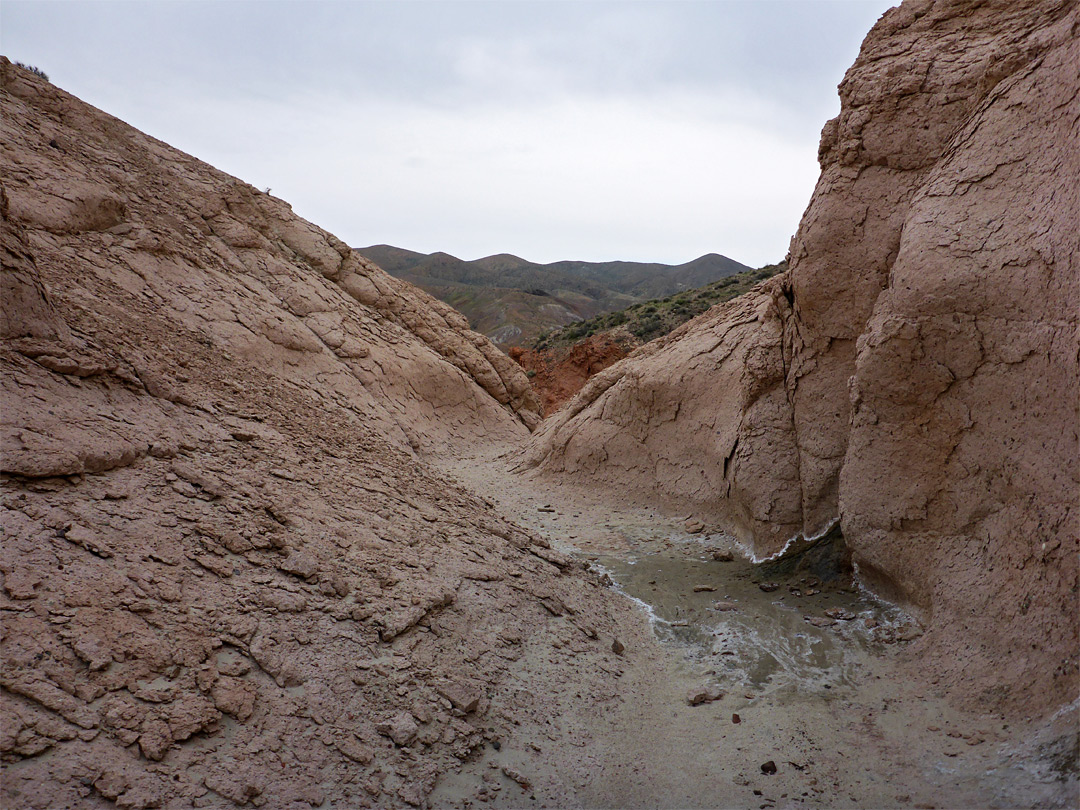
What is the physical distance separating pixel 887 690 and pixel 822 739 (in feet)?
2.03

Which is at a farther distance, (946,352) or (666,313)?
(666,313)

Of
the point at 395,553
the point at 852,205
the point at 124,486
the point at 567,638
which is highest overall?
the point at 852,205

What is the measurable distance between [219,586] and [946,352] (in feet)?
14.0

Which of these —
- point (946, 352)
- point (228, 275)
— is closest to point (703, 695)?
point (946, 352)

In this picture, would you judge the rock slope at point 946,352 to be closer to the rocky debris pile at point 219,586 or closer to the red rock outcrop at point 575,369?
the rocky debris pile at point 219,586

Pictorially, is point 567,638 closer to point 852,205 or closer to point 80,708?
point 80,708

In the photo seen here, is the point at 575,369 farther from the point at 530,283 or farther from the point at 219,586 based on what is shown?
the point at 530,283

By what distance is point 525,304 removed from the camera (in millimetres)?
46656

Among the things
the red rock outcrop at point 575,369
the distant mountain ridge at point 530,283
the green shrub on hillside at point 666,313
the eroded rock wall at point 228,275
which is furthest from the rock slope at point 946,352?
the distant mountain ridge at point 530,283

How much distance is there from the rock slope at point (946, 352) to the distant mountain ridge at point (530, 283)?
3310 centimetres

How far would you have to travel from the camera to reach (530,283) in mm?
68375

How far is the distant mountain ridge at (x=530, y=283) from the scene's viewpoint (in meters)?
45.3

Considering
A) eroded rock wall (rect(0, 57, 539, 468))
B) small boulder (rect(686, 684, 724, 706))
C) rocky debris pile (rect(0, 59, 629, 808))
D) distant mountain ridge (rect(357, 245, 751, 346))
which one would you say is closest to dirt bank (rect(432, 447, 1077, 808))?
small boulder (rect(686, 684, 724, 706))

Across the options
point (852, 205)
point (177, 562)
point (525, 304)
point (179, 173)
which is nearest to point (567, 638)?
point (177, 562)
